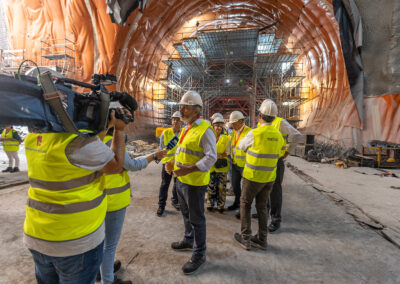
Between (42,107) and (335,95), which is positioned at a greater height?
(335,95)

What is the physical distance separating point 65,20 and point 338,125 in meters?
16.9

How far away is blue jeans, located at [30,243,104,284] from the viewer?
1.03 meters

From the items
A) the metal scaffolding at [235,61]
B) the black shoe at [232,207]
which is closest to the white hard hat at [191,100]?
the black shoe at [232,207]

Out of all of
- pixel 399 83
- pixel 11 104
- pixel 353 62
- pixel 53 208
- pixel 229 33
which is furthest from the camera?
pixel 229 33

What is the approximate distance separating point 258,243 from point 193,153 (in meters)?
1.57

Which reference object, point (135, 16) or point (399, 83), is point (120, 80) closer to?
point (135, 16)

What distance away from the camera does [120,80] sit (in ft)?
38.6

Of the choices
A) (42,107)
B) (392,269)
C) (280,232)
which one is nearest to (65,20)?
(42,107)

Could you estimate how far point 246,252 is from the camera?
7.90ft

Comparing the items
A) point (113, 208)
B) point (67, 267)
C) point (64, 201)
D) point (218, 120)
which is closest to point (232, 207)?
point (218, 120)

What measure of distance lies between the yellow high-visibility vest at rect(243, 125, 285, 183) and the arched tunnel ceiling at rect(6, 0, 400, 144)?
34.0 ft

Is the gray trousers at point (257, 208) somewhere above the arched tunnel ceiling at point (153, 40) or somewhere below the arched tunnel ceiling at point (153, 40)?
below

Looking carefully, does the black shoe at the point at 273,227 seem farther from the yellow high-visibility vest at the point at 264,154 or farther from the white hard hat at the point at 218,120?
the white hard hat at the point at 218,120

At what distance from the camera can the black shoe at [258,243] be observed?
2.48 metres
